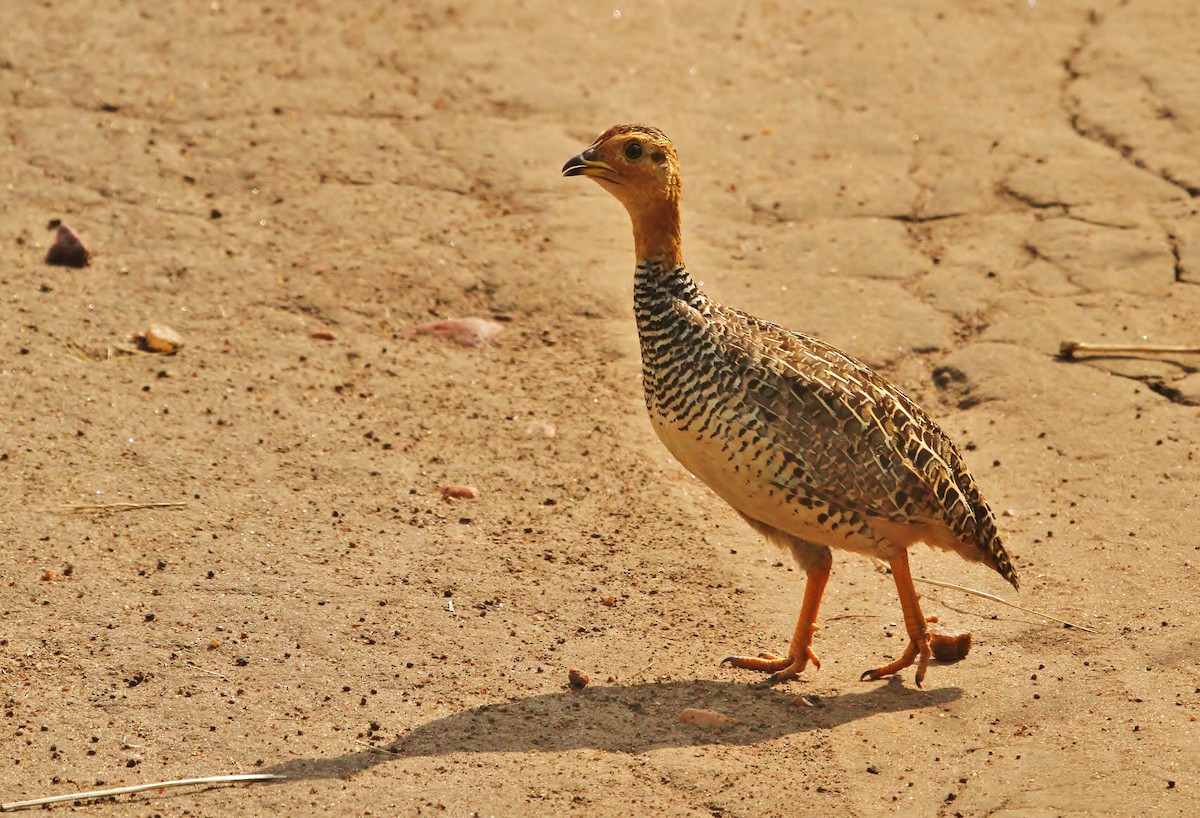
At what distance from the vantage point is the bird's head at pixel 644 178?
5312mm

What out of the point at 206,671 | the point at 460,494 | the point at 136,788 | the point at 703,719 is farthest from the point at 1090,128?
the point at 136,788

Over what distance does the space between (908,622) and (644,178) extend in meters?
1.84

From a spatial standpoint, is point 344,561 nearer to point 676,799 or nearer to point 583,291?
point 676,799

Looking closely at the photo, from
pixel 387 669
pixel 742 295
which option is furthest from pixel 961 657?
pixel 742 295

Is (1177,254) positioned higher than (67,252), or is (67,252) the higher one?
(1177,254)

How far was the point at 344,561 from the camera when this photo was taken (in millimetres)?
5562

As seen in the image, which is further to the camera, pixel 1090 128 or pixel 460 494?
pixel 1090 128

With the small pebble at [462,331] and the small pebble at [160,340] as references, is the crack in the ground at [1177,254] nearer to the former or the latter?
the small pebble at [462,331]

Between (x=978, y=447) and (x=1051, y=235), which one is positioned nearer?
(x=978, y=447)

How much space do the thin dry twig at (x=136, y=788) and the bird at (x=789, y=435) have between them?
5.62 ft

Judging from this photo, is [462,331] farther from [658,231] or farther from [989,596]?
[989,596]

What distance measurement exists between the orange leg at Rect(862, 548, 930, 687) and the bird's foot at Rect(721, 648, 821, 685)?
9.1 inches

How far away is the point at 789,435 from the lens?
496 cm

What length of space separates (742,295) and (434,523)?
2267 millimetres
